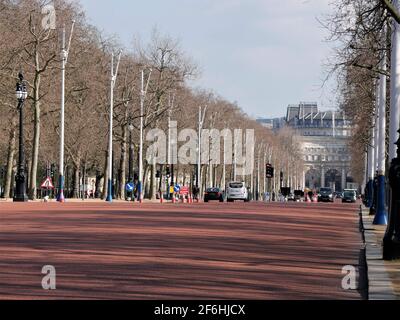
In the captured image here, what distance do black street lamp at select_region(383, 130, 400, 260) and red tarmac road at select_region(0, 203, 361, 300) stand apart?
738mm

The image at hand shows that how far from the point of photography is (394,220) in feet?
63.7

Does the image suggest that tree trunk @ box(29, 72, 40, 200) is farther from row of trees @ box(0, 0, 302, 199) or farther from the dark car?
the dark car

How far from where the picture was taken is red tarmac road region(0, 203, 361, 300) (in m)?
14.1

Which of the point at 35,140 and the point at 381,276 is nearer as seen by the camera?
the point at 381,276

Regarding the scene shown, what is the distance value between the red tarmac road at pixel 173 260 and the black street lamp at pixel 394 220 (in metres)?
0.74

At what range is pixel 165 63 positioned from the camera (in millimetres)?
100312

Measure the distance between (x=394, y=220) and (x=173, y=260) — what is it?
4011 millimetres

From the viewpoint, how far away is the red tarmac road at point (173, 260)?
14133 millimetres

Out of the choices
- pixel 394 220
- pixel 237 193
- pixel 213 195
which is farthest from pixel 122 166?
pixel 394 220

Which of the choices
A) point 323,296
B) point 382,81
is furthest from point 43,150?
point 323,296

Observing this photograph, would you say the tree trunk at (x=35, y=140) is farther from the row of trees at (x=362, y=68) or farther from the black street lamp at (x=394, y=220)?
the black street lamp at (x=394, y=220)

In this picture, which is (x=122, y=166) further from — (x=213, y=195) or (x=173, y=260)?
(x=173, y=260)

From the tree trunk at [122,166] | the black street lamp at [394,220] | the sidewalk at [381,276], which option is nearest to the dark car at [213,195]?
the tree trunk at [122,166]

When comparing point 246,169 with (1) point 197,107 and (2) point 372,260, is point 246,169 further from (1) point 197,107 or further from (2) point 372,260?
(2) point 372,260
